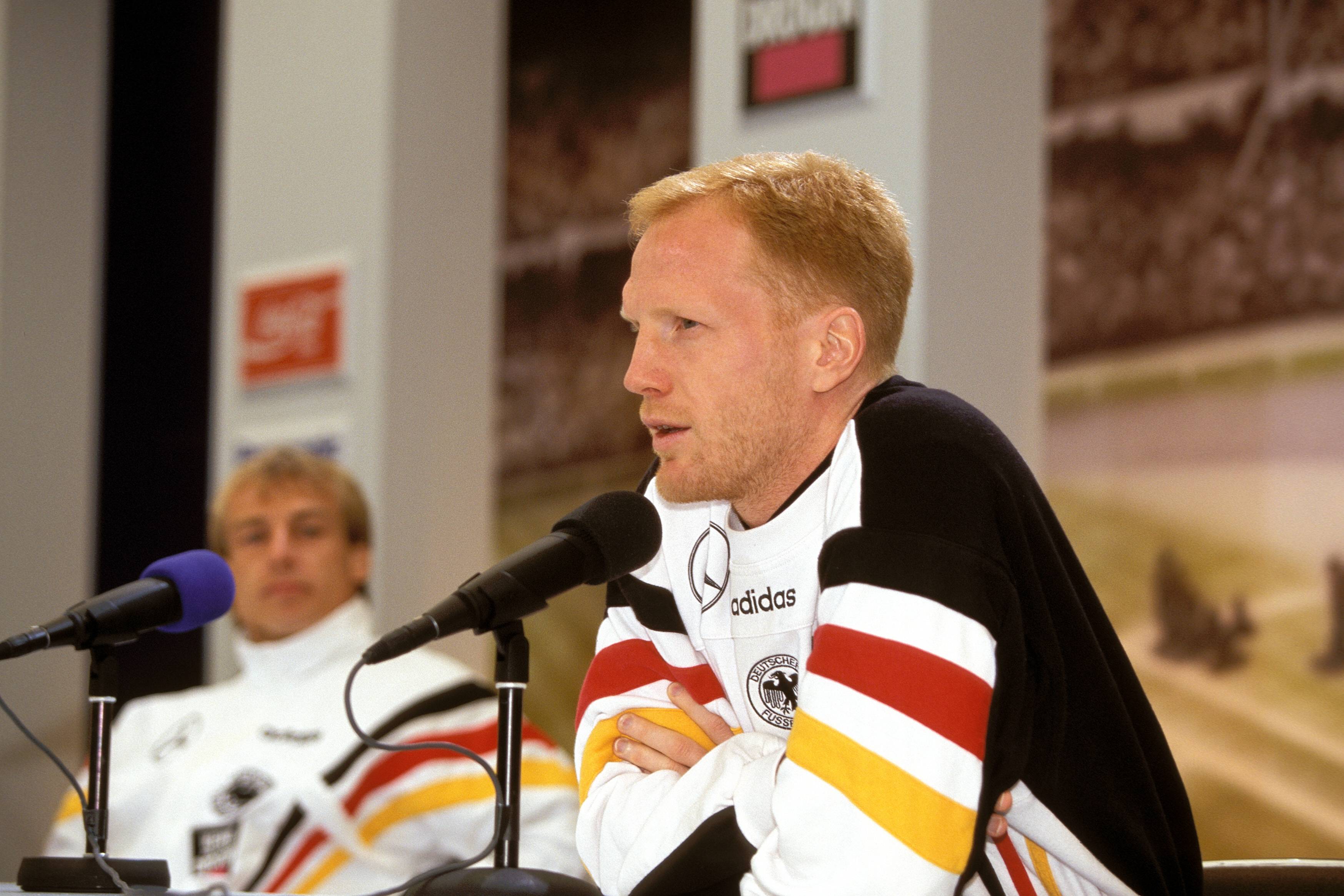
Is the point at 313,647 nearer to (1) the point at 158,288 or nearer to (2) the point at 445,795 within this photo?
(2) the point at 445,795

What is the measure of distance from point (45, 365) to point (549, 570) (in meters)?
3.64

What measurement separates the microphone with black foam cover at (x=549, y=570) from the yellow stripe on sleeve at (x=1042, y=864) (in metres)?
0.47

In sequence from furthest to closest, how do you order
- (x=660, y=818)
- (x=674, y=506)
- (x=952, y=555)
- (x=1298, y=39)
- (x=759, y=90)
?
(x=1298, y=39)
(x=759, y=90)
(x=674, y=506)
(x=660, y=818)
(x=952, y=555)

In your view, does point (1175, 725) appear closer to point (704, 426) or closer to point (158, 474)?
point (704, 426)

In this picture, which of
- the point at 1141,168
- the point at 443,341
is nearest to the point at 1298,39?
the point at 1141,168

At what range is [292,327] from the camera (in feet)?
12.7

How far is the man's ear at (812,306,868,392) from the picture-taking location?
1558mm

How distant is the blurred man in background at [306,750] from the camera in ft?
9.16

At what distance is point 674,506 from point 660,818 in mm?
431

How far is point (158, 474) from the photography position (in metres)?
4.96

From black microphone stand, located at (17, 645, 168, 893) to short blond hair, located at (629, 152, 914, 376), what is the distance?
795mm

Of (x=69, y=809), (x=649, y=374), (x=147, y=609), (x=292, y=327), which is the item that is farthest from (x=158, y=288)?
(x=649, y=374)

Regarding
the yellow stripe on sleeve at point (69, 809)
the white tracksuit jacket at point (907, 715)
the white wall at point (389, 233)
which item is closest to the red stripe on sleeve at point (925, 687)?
the white tracksuit jacket at point (907, 715)

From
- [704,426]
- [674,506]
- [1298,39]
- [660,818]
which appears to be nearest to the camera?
[660,818]
